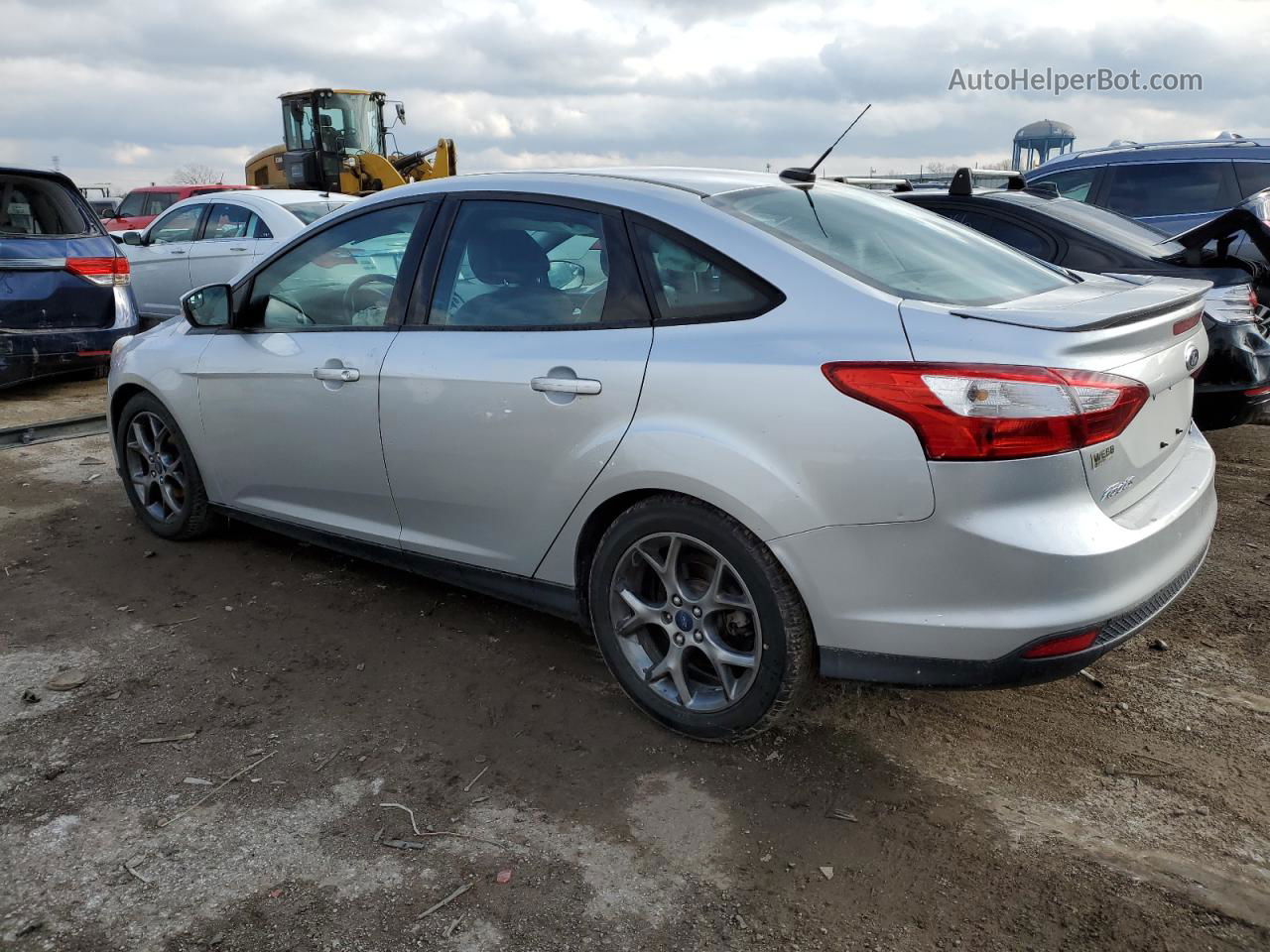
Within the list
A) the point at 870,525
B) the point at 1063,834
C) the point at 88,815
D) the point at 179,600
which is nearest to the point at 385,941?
the point at 88,815

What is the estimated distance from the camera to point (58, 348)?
793 cm

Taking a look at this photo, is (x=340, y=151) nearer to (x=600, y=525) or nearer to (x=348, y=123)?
(x=348, y=123)

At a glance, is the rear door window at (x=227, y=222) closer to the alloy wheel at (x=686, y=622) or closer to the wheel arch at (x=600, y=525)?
the wheel arch at (x=600, y=525)

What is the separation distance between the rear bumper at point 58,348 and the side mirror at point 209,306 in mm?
4214

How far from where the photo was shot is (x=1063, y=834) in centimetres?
257

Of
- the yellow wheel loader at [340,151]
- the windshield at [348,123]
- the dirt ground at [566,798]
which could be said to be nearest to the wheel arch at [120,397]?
the dirt ground at [566,798]

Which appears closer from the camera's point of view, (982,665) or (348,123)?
(982,665)

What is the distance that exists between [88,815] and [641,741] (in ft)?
4.87

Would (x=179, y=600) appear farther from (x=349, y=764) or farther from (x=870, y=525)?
(x=870, y=525)

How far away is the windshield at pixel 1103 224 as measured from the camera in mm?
5711

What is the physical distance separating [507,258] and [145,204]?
1792cm

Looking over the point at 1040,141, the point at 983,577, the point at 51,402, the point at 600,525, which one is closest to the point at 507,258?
the point at 600,525

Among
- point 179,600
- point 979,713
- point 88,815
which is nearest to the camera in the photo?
point 88,815

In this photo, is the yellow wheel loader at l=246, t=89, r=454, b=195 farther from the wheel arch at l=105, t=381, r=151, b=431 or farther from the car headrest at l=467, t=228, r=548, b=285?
the car headrest at l=467, t=228, r=548, b=285
